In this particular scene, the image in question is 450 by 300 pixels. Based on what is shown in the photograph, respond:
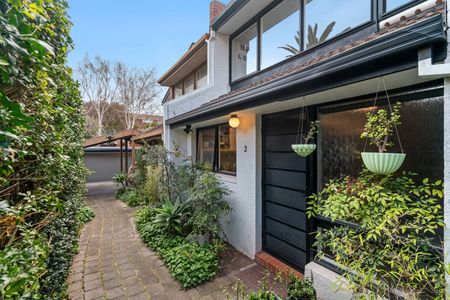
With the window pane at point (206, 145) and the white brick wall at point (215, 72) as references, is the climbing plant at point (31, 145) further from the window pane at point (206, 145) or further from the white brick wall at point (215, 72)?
the window pane at point (206, 145)

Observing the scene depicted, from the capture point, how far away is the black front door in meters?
4.26

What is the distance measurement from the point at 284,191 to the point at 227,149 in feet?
8.15

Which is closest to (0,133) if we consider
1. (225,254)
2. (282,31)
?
(225,254)

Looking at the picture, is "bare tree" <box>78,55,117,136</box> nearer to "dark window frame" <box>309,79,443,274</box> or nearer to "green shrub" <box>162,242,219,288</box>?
"green shrub" <box>162,242,219,288</box>

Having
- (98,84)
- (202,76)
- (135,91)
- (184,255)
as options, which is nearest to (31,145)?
(184,255)

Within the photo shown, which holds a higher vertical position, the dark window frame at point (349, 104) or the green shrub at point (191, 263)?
the dark window frame at point (349, 104)

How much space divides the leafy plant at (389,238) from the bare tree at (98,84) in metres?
27.2

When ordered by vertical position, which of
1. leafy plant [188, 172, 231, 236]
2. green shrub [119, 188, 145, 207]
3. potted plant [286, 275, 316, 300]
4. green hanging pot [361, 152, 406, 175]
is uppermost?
green hanging pot [361, 152, 406, 175]

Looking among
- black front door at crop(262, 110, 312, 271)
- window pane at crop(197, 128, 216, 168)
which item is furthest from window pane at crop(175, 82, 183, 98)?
black front door at crop(262, 110, 312, 271)

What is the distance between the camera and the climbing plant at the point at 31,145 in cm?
147

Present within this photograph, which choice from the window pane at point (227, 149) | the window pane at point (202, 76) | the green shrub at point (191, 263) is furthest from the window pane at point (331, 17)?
the green shrub at point (191, 263)

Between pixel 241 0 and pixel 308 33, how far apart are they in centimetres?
243

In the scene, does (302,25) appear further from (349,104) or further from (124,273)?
(124,273)

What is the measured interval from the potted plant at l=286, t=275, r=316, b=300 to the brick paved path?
127 cm
